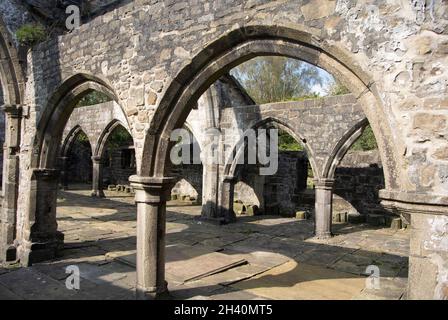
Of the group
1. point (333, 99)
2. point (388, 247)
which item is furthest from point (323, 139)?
point (388, 247)

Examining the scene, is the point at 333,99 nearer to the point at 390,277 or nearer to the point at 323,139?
the point at 323,139

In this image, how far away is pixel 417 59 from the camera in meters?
2.59

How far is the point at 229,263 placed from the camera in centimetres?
614

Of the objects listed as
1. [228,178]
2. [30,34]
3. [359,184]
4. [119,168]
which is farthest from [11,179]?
[119,168]

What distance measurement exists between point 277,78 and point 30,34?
622 inches

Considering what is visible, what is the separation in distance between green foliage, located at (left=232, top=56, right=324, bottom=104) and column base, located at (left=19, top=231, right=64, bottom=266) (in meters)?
15.8

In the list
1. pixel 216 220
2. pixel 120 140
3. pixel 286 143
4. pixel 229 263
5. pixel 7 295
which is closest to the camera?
pixel 7 295

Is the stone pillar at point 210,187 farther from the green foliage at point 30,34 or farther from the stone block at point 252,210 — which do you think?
the green foliage at point 30,34

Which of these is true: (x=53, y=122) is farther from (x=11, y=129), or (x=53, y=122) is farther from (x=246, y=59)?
(x=246, y=59)

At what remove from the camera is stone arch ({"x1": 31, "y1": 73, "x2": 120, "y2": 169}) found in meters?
5.97

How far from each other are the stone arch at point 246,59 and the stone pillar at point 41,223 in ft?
9.42

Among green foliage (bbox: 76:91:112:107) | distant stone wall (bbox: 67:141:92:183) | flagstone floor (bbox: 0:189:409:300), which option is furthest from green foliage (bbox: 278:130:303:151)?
green foliage (bbox: 76:91:112:107)

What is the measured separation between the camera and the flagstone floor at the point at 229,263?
16.3 ft

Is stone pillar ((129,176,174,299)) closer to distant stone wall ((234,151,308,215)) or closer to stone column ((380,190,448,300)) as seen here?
stone column ((380,190,448,300))
